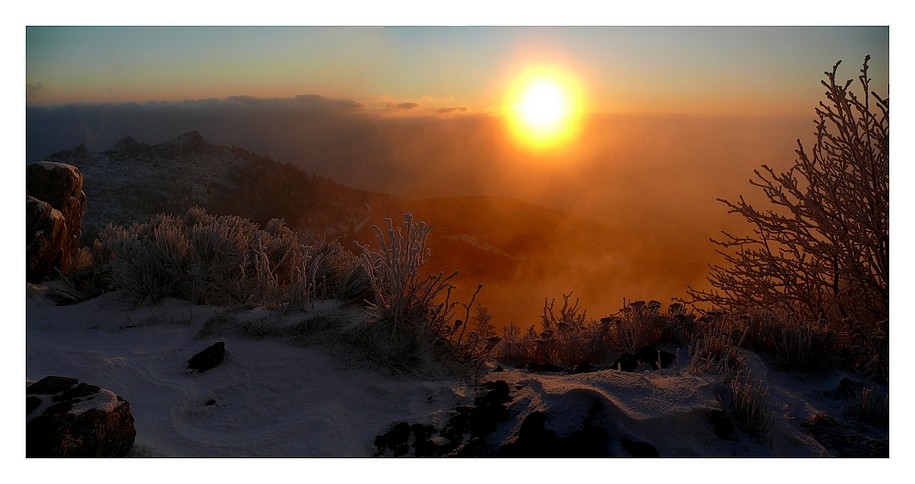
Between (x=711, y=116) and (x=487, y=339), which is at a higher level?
(x=711, y=116)

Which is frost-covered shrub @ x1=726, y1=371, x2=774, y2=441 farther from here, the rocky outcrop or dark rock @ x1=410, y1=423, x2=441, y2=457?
the rocky outcrop

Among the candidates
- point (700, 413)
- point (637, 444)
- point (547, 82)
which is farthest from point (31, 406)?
point (547, 82)

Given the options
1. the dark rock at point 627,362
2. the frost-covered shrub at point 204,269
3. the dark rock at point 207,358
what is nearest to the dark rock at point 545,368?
the dark rock at point 627,362

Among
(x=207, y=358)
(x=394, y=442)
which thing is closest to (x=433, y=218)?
(x=207, y=358)

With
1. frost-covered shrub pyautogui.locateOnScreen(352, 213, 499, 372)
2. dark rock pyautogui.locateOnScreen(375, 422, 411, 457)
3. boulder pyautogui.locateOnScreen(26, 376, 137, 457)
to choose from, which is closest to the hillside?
frost-covered shrub pyautogui.locateOnScreen(352, 213, 499, 372)

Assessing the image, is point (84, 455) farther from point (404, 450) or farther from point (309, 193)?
point (309, 193)

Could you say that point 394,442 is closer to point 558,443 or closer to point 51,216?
point 558,443
